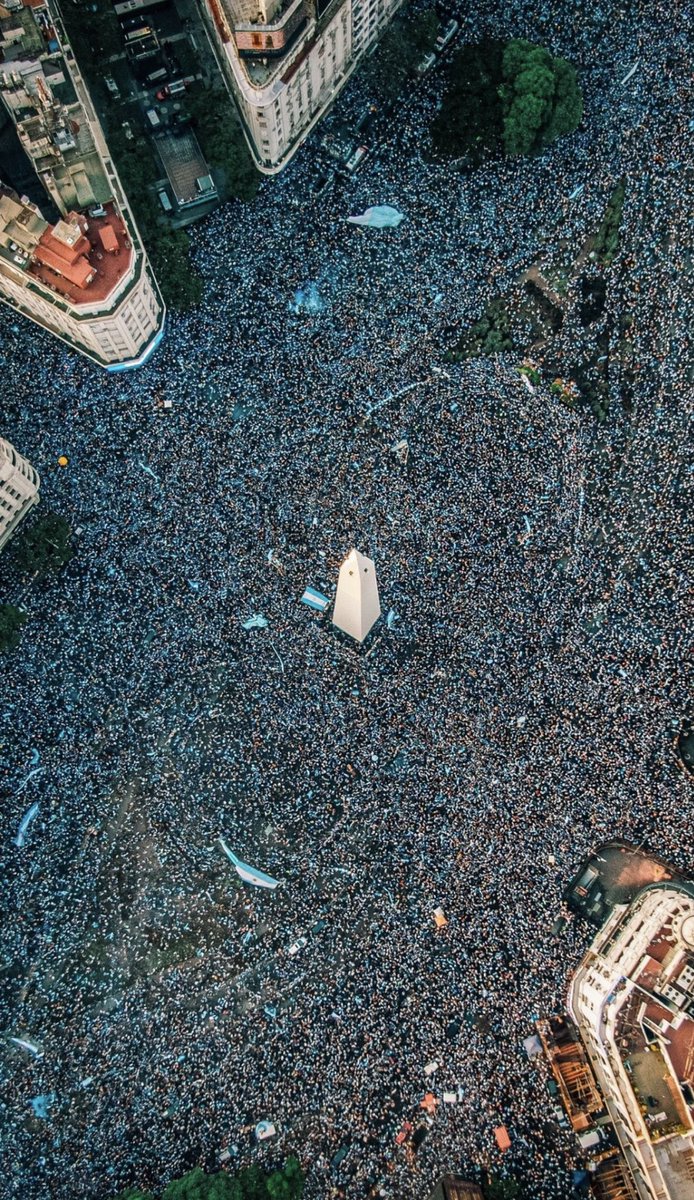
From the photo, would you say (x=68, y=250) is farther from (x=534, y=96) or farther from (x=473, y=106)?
(x=534, y=96)

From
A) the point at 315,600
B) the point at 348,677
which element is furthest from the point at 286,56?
the point at 348,677

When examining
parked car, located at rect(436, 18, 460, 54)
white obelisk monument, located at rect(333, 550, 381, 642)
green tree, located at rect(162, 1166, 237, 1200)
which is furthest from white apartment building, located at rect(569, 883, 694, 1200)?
parked car, located at rect(436, 18, 460, 54)

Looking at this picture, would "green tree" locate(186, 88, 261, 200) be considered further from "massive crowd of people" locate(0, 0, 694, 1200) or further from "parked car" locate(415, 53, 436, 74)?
"parked car" locate(415, 53, 436, 74)

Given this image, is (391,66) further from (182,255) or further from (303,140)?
(182,255)

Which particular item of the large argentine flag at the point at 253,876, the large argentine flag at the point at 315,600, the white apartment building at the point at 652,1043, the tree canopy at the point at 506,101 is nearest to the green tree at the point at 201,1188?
the large argentine flag at the point at 253,876

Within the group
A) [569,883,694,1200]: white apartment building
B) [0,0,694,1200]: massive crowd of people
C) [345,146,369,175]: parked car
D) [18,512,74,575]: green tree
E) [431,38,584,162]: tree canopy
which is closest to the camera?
[569,883,694,1200]: white apartment building

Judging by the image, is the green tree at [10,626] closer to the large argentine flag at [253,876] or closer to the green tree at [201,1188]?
the large argentine flag at [253,876]

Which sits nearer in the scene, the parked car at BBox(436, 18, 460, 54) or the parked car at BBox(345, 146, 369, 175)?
the parked car at BBox(345, 146, 369, 175)
